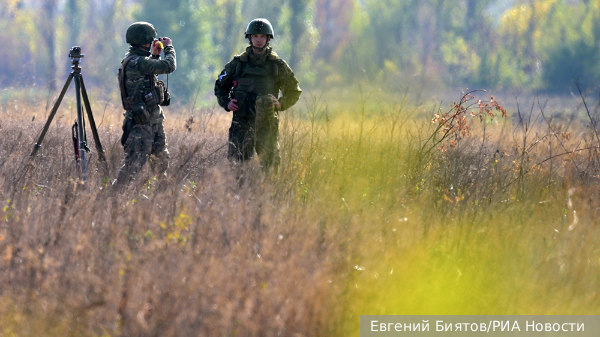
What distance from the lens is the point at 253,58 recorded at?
528 centimetres

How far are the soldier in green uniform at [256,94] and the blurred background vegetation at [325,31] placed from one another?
1737cm

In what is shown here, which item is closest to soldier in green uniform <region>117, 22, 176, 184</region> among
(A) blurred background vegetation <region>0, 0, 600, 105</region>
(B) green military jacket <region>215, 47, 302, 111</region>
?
(B) green military jacket <region>215, 47, 302, 111</region>

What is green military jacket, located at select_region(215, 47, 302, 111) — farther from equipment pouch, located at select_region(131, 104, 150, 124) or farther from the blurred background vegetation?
the blurred background vegetation

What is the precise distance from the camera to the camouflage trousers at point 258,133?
5160 millimetres

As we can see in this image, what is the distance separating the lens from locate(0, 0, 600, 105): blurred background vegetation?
3030 cm

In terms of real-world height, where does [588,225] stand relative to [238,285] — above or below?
above

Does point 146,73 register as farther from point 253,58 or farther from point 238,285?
point 238,285

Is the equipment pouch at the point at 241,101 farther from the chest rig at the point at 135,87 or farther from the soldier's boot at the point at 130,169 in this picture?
the soldier's boot at the point at 130,169

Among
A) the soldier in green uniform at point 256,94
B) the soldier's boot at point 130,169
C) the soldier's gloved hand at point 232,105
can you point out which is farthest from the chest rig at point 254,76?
the soldier's boot at point 130,169

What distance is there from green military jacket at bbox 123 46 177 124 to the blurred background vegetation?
17.7m

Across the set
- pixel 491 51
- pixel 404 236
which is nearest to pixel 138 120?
pixel 404 236

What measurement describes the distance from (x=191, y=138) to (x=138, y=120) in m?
2.94

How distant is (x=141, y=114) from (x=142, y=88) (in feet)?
0.87

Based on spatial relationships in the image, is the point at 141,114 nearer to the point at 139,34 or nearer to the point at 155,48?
the point at 155,48
